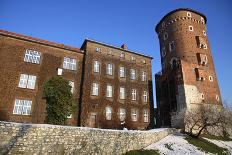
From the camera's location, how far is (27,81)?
81.5 feet

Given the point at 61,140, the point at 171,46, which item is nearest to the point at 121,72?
the point at 171,46

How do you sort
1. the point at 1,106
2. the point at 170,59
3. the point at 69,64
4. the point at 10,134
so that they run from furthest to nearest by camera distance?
the point at 170,59 → the point at 69,64 → the point at 1,106 → the point at 10,134

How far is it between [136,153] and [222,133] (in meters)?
21.1

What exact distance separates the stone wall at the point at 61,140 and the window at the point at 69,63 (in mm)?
13479

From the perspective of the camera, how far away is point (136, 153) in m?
18.2

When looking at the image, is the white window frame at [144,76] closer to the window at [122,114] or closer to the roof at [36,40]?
the window at [122,114]

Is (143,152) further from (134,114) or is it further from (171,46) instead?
(171,46)

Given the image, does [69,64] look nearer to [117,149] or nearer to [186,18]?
[117,149]

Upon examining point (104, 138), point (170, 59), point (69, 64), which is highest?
point (170, 59)

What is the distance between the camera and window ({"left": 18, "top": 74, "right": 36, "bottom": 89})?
24.4 m

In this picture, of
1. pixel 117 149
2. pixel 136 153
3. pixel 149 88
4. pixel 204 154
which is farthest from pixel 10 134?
pixel 149 88

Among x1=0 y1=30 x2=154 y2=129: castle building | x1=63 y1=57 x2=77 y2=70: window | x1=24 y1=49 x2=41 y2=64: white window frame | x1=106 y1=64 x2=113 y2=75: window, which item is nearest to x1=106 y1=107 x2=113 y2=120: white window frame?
x1=0 y1=30 x2=154 y2=129: castle building

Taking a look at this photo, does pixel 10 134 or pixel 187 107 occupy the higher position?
pixel 187 107

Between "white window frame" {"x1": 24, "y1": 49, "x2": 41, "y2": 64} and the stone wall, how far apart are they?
554 inches
